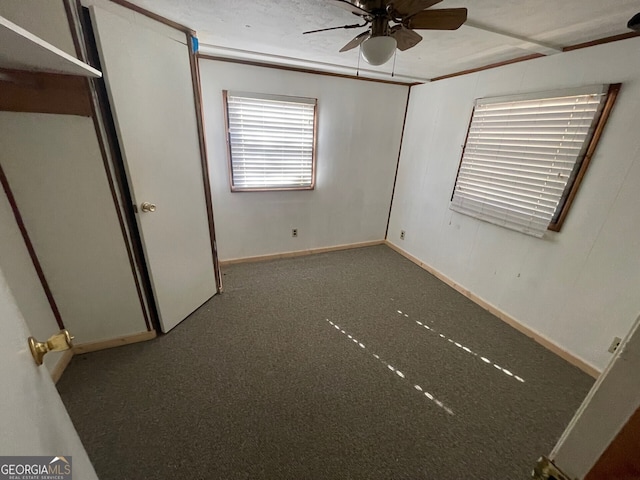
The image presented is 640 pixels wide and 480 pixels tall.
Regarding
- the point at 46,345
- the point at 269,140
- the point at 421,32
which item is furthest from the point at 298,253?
the point at 46,345

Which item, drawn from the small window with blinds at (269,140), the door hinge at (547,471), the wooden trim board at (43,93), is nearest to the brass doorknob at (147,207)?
the wooden trim board at (43,93)

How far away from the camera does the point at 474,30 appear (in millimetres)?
1565

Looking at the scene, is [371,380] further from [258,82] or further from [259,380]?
[258,82]

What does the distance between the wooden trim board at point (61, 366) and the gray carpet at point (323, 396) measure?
5 cm

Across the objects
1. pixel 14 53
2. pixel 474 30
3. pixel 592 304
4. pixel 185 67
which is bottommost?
pixel 592 304

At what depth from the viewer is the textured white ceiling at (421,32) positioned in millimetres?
1301

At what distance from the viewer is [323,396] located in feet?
5.08

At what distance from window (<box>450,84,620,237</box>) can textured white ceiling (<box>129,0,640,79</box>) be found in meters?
0.37

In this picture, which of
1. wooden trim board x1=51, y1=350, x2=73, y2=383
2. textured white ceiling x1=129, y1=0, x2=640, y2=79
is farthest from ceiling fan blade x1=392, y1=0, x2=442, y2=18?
wooden trim board x1=51, y1=350, x2=73, y2=383

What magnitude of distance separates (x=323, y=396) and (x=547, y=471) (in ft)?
4.12

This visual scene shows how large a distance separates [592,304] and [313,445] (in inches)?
82.4

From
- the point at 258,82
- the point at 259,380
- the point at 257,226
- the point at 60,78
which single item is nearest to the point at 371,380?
the point at 259,380

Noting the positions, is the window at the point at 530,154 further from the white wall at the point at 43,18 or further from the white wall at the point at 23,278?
the white wall at the point at 23,278

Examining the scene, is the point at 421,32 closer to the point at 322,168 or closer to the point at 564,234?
the point at 322,168
